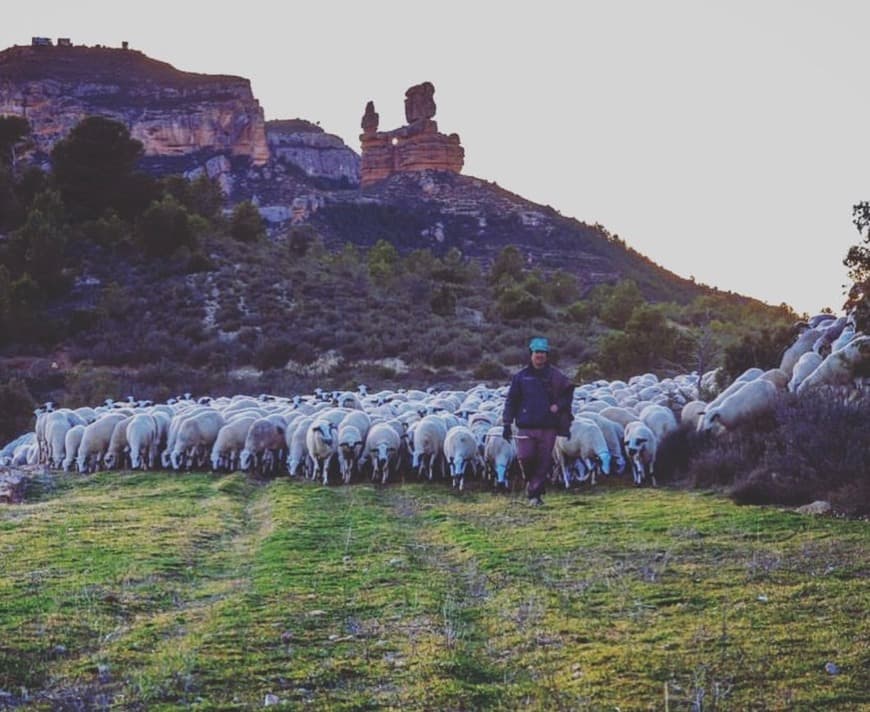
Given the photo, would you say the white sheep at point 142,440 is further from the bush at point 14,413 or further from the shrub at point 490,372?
the shrub at point 490,372

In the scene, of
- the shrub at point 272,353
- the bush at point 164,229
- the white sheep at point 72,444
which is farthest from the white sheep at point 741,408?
the bush at point 164,229

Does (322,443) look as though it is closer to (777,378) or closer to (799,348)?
(777,378)

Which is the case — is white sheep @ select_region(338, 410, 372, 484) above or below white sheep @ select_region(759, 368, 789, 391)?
below

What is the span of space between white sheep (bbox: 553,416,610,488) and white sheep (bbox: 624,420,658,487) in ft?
1.26

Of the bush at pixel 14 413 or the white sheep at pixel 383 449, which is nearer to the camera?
the white sheep at pixel 383 449

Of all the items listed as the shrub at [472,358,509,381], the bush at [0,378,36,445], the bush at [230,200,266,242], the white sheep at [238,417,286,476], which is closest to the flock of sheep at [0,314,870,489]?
the white sheep at [238,417,286,476]

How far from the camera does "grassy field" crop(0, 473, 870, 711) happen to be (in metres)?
5.53

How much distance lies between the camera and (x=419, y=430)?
712 inches

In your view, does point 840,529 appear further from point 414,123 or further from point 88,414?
point 414,123

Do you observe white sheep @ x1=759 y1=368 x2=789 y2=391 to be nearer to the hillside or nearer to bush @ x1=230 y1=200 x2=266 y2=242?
the hillside

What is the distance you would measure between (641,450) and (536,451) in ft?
10.6

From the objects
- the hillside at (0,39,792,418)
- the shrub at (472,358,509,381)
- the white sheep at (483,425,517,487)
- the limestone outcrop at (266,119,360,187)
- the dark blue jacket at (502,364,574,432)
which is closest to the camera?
the dark blue jacket at (502,364,574,432)

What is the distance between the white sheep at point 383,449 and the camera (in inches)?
712

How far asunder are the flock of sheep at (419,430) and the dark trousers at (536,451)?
2438 millimetres
